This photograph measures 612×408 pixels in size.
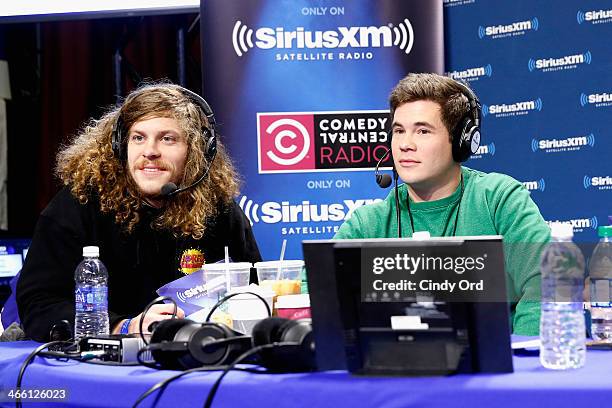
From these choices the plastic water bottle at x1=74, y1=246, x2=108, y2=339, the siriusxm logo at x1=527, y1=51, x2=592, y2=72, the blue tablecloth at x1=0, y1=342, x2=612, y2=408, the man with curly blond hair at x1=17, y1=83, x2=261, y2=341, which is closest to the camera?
the blue tablecloth at x1=0, y1=342, x2=612, y2=408

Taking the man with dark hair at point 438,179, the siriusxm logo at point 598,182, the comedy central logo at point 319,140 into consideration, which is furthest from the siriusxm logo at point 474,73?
the man with dark hair at point 438,179

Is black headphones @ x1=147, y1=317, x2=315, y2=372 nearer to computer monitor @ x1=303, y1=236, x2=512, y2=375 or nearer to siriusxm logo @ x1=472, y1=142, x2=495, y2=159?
computer monitor @ x1=303, y1=236, x2=512, y2=375

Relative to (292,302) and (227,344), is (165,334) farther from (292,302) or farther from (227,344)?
(292,302)

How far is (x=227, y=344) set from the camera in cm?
153

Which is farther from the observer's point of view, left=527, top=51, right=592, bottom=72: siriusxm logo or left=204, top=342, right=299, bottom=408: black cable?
left=527, top=51, right=592, bottom=72: siriusxm logo

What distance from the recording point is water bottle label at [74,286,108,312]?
6.97ft

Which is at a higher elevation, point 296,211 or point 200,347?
point 296,211

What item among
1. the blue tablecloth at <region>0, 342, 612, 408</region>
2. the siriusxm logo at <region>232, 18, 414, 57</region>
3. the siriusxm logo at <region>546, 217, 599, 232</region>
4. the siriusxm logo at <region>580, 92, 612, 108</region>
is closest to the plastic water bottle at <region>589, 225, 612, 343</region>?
the blue tablecloth at <region>0, 342, 612, 408</region>

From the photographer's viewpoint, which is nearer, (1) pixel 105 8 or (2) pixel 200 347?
(2) pixel 200 347

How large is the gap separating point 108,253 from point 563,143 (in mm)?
2661

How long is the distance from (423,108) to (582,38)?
2.13 metres

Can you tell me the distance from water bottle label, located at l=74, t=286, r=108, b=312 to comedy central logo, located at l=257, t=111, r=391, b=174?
1.72 m

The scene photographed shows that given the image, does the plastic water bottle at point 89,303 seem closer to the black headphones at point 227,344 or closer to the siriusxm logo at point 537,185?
the black headphones at point 227,344

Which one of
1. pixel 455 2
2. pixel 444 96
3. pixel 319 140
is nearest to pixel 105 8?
pixel 319 140
